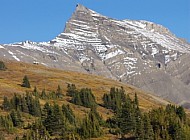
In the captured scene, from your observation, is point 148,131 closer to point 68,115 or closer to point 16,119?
point 68,115

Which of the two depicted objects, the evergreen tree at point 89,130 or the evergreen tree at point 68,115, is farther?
the evergreen tree at point 68,115

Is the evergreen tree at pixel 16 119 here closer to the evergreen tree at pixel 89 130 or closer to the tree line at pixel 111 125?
the tree line at pixel 111 125

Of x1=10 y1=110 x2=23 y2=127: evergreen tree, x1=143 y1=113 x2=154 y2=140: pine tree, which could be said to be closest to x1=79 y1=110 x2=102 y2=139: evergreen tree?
x1=143 y1=113 x2=154 y2=140: pine tree

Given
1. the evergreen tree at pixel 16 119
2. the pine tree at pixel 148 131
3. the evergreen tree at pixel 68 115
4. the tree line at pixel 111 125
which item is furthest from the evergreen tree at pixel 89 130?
the evergreen tree at pixel 16 119

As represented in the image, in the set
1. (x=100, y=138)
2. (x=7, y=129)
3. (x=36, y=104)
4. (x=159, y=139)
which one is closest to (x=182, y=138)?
(x=159, y=139)

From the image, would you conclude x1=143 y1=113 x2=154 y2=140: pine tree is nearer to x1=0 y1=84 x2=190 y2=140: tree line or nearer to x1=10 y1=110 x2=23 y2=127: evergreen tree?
x1=0 y1=84 x2=190 y2=140: tree line

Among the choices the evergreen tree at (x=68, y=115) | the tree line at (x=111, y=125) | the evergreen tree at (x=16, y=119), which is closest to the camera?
the tree line at (x=111, y=125)

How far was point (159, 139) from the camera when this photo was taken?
436 feet

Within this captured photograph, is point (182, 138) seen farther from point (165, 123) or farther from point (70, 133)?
point (70, 133)

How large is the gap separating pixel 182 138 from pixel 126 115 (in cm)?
2871

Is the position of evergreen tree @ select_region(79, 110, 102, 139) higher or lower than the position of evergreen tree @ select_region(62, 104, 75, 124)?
lower

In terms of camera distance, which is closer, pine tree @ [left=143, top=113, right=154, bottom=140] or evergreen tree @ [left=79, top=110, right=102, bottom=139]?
pine tree @ [left=143, top=113, right=154, bottom=140]

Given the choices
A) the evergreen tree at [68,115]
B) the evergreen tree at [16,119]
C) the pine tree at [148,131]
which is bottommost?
the pine tree at [148,131]

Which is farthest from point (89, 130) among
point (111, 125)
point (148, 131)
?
point (111, 125)
